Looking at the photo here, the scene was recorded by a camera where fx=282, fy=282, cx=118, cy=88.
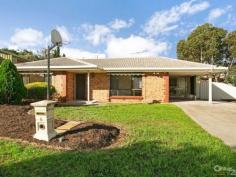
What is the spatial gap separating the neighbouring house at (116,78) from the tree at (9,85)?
6.54 m

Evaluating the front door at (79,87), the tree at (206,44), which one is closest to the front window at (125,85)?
the front door at (79,87)

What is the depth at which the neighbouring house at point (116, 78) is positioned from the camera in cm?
2327

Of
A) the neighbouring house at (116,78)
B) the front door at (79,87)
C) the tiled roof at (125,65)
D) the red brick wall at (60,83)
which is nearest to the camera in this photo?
the tiled roof at (125,65)

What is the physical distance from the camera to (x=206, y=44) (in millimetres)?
50719

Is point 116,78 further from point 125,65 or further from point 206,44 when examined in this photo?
point 206,44

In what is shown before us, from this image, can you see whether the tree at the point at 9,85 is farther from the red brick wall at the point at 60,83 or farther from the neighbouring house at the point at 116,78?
the red brick wall at the point at 60,83

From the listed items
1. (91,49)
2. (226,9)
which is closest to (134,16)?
(226,9)

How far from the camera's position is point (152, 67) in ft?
77.8

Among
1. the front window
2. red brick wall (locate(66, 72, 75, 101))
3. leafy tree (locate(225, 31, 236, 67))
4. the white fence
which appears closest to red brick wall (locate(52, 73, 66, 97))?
red brick wall (locate(66, 72, 75, 101))

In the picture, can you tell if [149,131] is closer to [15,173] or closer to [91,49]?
[15,173]

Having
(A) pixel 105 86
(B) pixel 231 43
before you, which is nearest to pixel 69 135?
(A) pixel 105 86

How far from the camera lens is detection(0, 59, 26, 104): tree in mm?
15477

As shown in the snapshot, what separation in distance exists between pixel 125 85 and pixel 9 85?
38.2 feet

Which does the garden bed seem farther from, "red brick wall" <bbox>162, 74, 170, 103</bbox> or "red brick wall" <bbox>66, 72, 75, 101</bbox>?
"red brick wall" <bbox>162, 74, 170, 103</bbox>
